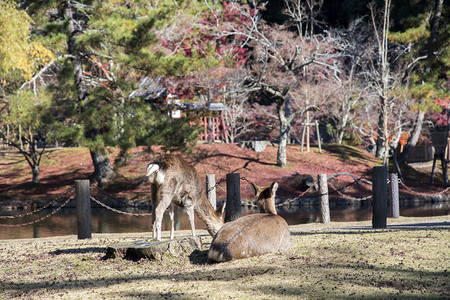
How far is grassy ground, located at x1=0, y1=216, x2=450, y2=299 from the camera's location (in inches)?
211

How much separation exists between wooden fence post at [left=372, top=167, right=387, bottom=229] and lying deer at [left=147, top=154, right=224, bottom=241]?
3709 millimetres

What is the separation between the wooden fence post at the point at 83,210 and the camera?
11188 mm

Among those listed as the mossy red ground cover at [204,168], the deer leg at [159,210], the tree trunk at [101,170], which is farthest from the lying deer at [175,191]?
the tree trunk at [101,170]

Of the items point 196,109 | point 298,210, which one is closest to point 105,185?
point 196,109

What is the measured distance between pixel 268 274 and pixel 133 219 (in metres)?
14.2

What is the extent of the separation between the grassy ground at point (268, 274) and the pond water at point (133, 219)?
7.80m

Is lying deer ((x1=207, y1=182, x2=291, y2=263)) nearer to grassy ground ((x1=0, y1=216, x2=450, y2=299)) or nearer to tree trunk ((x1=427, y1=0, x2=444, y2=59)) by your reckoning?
grassy ground ((x1=0, y1=216, x2=450, y2=299))

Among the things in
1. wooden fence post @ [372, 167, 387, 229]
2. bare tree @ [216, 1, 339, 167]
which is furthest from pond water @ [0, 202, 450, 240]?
bare tree @ [216, 1, 339, 167]

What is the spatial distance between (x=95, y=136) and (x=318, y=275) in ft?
59.8

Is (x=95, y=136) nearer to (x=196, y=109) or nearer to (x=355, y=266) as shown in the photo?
(x=196, y=109)

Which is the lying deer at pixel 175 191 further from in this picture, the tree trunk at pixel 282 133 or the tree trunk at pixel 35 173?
the tree trunk at pixel 35 173

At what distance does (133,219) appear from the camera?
64.4 feet

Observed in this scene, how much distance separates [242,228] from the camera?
22.9ft

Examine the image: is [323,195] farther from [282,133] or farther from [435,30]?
[435,30]
